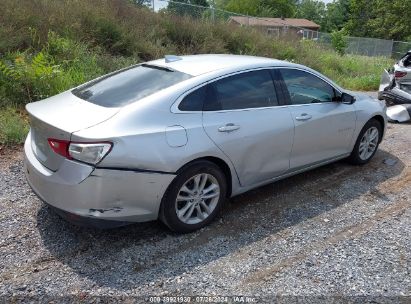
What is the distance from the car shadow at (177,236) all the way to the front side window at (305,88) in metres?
1.07

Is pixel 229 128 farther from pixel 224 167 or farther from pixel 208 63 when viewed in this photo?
pixel 208 63

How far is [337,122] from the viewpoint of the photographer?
4965 millimetres

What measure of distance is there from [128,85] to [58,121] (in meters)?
0.83

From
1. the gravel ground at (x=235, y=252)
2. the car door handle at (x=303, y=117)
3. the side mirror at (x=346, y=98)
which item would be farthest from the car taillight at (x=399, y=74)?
the car door handle at (x=303, y=117)

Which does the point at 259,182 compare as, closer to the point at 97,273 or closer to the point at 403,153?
the point at 97,273

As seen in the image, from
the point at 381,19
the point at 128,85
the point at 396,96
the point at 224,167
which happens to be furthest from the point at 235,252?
the point at 381,19

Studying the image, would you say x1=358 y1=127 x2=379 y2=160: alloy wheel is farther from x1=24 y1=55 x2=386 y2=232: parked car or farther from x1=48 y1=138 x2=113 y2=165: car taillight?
x1=48 y1=138 x2=113 y2=165: car taillight

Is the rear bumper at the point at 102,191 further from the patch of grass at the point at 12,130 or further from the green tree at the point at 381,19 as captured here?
the green tree at the point at 381,19

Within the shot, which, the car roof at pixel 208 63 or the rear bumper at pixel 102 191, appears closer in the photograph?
the rear bumper at pixel 102 191

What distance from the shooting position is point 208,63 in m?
4.24

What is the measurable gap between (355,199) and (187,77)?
242 centimetres

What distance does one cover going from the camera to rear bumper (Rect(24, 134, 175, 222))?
3143 mm

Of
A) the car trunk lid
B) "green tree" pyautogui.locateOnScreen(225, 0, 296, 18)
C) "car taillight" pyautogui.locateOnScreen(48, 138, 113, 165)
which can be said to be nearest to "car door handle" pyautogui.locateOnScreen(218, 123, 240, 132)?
the car trunk lid

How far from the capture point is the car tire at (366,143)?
5.50 m
